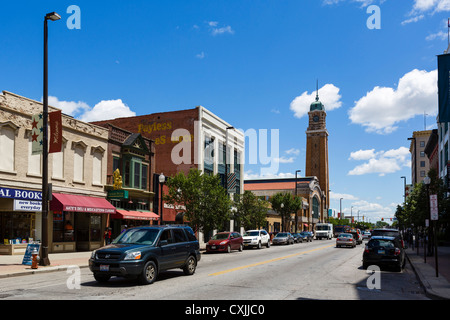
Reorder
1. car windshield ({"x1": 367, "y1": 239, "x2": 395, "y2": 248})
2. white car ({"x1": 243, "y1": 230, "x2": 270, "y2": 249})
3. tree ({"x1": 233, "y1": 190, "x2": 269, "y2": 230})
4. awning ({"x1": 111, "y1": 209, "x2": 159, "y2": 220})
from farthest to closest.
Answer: tree ({"x1": 233, "y1": 190, "x2": 269, "y2": 230})
white car ({"x1": 243, "y1": 230, "x2": 270, "y2": 249})
awning ({"x1": 111, "y1": 209, "x2": 159, "y2": 220})
car windshield ({"x1": 367, "y1": 239, "x2": 395, "y2": 248})

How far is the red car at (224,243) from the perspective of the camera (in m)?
31.3

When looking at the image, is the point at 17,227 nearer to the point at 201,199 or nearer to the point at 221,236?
the point at 201,199

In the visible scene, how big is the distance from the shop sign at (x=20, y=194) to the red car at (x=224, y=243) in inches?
480

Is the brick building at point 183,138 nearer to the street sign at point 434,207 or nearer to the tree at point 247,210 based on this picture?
the tree at point 247,210

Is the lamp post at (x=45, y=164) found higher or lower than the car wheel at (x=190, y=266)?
higher

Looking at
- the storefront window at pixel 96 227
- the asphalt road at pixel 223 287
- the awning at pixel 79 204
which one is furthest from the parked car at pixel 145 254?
the storefront window at pixel 96 227

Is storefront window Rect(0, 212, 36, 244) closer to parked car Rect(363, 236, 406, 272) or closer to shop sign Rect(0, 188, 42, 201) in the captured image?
shop sign Rect(0, 188, 42, 201)

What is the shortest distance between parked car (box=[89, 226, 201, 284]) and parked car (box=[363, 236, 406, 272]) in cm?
825

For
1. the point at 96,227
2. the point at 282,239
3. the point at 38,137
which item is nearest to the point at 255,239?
the point at 282,239

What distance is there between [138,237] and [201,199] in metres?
20.5

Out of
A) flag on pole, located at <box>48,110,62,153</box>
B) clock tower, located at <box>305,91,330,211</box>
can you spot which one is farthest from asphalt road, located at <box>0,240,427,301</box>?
clock tower, located at <box>305,91,330,211</box>

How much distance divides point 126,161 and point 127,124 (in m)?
18.2

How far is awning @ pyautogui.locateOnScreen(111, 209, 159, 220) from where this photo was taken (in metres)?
31.9
